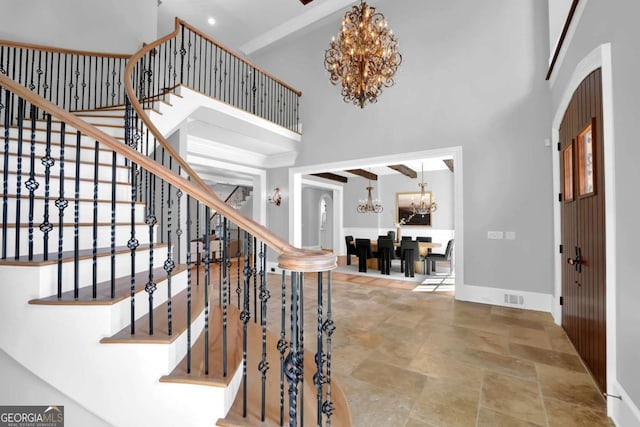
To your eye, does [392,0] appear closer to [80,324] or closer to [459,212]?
[459,212]

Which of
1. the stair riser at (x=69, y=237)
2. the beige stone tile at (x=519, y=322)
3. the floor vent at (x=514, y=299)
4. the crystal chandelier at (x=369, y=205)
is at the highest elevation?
the crystal chandelier at (x=369, y=205)

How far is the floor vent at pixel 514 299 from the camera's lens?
408cm

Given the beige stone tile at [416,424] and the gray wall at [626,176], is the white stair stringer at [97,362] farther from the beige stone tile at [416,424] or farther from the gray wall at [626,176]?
the gray wall at [626,176]

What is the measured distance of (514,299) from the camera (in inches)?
162

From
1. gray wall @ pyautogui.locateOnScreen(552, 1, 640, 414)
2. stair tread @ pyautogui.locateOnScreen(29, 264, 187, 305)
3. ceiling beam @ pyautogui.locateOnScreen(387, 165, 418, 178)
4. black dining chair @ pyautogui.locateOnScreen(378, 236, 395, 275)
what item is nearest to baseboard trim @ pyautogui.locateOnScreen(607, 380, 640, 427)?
gray wall @ pyautogui.locateOnScreen(552, 1, 640, 414)

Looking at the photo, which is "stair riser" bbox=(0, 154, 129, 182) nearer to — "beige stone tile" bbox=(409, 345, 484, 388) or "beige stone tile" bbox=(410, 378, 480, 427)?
"beige stone tile" bbox=(410, 378, 480, 427)

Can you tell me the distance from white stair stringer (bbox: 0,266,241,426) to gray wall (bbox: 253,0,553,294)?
4300 millimetres

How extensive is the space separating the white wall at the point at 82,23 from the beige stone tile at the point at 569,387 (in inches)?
295

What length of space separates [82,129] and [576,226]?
3941mm

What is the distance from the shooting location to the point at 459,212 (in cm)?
453

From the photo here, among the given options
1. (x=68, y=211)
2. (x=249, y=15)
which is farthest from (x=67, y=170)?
(x=249, y=15)

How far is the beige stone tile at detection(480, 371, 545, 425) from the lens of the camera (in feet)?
5.98

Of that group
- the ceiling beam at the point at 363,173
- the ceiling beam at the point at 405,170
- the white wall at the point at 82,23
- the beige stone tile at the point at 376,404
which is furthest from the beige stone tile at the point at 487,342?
the white wall at the point at 82,23

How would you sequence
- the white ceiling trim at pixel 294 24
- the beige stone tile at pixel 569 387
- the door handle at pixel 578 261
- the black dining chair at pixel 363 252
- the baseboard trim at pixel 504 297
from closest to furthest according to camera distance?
the beige stone tile at pixel 569 387
the door handle at pixel 578 261
the baseboard trim at pixel 504 297
the white ceiling trim at pixel 294 24
the black dining chair at pixel 363 252
